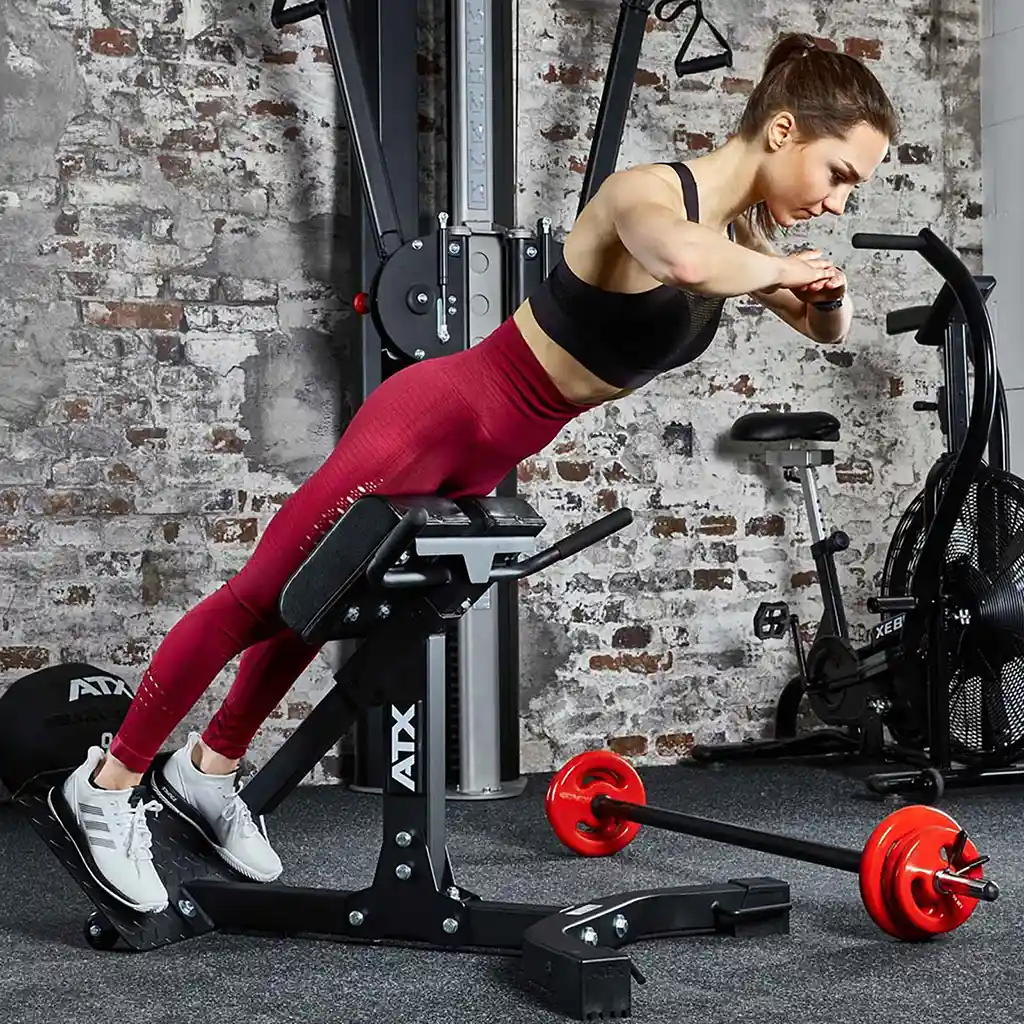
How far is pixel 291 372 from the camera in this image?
4.14 meters

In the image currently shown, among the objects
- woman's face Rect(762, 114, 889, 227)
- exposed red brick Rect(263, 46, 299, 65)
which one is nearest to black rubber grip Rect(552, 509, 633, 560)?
woman's face Rect(762, 114, 889, 227)

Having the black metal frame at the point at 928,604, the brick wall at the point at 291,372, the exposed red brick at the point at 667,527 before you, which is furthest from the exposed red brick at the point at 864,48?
the exposed red brick at the point at 667,527

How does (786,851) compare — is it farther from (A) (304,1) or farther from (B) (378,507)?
(A) (304,1)

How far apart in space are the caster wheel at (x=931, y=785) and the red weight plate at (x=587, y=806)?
840 mm

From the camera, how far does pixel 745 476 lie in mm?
4609

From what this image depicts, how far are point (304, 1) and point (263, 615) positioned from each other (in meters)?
2.46

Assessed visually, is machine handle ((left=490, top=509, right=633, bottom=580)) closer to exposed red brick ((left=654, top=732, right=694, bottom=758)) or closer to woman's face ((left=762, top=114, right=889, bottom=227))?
woman's face ((left=762, top=114, right=889, bottom=227))

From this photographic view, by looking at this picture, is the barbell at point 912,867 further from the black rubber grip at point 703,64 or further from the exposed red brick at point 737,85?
the exposed red brick at point 737,85

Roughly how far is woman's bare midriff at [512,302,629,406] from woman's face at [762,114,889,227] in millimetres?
409

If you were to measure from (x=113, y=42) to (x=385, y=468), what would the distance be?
92.1 inches

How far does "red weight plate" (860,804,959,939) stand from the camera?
2266mm

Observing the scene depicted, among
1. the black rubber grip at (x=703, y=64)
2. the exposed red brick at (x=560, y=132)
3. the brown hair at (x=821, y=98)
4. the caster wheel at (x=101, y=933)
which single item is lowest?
the caster wheel at (x=101, y=933)

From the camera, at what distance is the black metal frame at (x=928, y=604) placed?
12.2ft

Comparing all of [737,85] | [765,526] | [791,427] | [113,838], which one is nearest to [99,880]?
[113,838]
